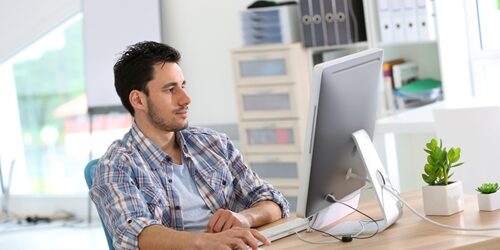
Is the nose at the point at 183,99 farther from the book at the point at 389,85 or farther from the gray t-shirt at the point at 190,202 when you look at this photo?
the book at the point at 389,85

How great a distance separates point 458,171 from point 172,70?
4.32ft

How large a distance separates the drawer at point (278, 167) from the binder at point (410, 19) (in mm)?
1028

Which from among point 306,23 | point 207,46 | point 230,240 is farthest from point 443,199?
point 207,46

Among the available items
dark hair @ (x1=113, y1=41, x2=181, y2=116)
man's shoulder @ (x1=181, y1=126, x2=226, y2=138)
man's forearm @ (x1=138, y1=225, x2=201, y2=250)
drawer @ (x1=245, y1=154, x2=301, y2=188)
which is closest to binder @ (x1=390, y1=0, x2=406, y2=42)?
drawer @ (x1=245, y1=154, x2=301, y2=188)

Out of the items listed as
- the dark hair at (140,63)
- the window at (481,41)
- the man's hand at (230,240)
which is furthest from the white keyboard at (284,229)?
the window at (481,41)

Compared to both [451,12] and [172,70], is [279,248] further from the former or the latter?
[451,12]

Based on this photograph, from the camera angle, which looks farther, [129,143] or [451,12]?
[451,12]

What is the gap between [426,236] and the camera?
221 centimetres

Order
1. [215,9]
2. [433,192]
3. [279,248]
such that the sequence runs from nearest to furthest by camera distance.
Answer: [279,248] < [433,192] < [215,9]

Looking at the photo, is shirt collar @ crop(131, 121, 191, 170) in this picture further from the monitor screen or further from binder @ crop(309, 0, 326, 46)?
binder @ crop(309, 0, 326, 46)

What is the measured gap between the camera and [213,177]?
8.79ft

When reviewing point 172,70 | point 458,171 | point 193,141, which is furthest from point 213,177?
point 458,171

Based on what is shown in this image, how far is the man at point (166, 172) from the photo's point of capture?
2414 millimetres

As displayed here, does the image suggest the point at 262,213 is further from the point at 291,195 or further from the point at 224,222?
the point at 291,195
